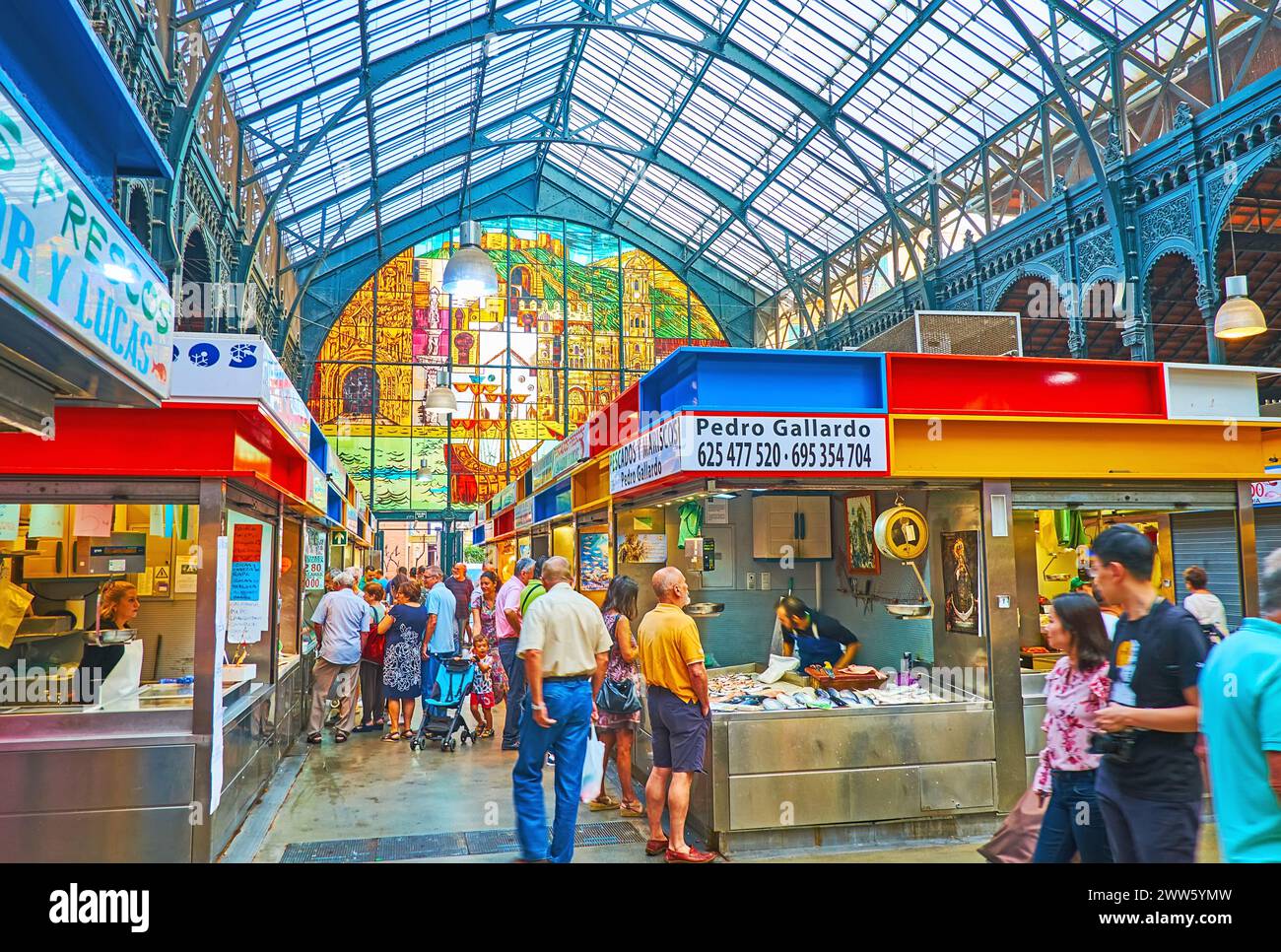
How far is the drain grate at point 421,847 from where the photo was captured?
5500 mm

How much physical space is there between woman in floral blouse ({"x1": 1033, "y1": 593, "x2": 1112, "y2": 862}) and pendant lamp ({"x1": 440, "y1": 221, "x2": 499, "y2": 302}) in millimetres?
7014

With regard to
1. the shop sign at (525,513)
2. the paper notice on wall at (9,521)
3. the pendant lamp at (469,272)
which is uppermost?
the pendant lamp at (469,272)

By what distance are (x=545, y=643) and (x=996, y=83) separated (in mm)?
14764

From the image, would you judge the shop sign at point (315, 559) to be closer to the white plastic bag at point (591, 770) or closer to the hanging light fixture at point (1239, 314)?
the white plastic bag at point (591, 770)

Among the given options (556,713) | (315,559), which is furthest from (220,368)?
(315,559)

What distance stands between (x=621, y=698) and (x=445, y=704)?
9.51 feet

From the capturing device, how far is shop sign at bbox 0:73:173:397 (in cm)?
206

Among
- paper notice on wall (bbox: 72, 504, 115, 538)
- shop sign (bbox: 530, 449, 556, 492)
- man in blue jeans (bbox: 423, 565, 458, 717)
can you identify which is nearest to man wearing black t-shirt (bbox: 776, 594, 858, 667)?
man in blue jeans (bbox: 423, 565, 458, 717)

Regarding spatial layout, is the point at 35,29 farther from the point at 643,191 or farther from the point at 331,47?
the point at 643,191

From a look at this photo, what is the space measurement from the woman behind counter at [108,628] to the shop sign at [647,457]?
3437 millimetres

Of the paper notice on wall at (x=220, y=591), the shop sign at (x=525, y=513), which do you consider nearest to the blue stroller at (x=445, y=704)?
the paper notice on wall at (x=220, y=591)

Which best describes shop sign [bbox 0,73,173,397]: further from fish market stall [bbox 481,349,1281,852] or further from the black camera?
the black camera

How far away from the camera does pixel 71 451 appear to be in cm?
491
